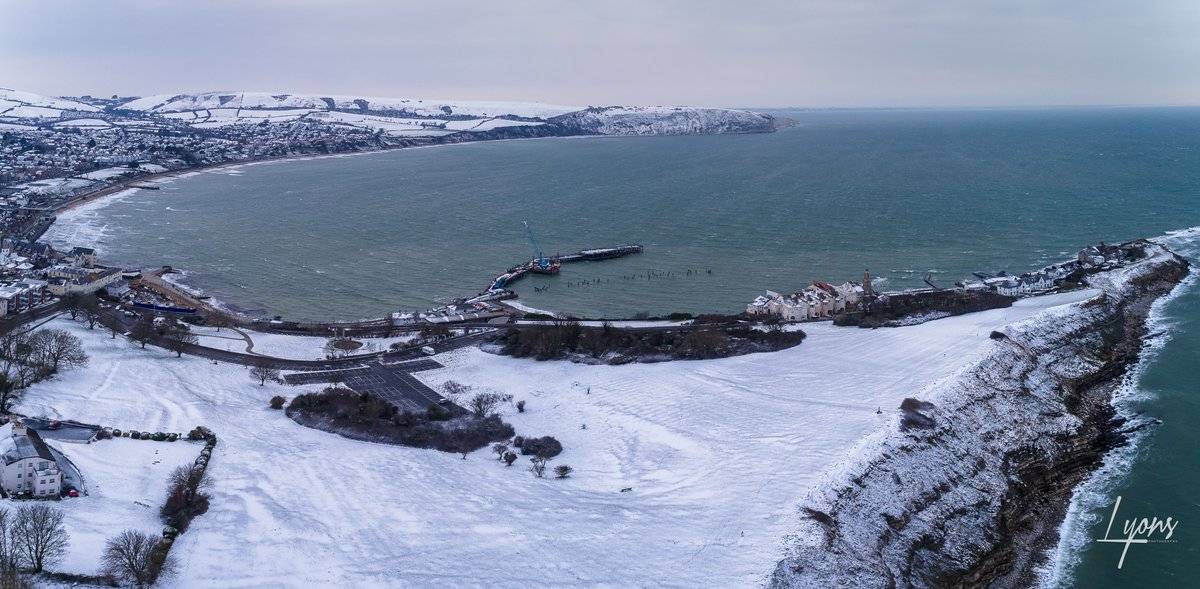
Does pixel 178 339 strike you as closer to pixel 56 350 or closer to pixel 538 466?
pixel 56 350

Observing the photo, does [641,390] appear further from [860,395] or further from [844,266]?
[844,266]

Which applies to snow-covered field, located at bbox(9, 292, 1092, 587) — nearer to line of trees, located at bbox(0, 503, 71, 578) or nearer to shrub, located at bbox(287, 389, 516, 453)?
shrub, located at bbox(287, 389, 516, 453)

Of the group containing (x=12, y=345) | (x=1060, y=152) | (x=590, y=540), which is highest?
(x=1060, y=152)

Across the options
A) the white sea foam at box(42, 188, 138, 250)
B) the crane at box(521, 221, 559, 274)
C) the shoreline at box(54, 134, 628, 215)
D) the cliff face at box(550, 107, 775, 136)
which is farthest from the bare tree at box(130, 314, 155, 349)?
the cliff face at box(550, 107, 775, 136)

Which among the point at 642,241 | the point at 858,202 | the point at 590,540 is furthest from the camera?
the point at 858,202

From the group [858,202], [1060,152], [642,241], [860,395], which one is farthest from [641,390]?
[1060,152]

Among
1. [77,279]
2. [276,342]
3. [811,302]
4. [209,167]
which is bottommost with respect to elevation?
[276,342]

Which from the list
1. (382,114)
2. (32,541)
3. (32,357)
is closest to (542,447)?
(32,541)
